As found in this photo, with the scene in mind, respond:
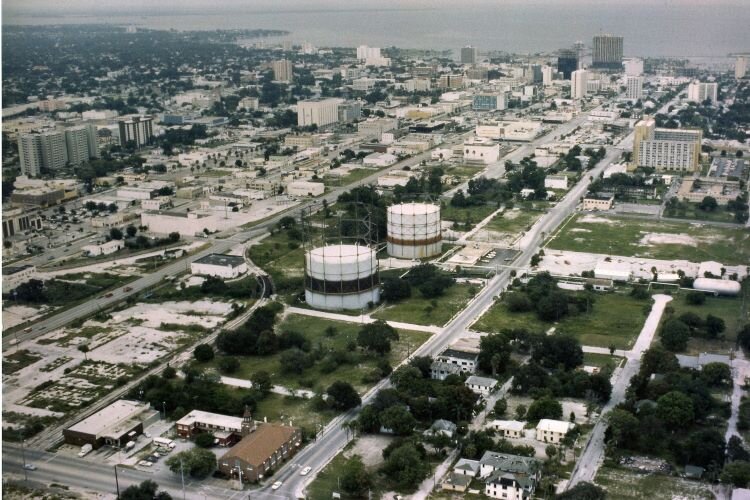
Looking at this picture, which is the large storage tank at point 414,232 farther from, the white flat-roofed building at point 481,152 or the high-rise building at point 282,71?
the high-rise building at point 282,71

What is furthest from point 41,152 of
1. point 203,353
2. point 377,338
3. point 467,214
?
point 377,338

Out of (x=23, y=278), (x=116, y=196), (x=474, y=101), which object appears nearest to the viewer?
(x=23, y=278)

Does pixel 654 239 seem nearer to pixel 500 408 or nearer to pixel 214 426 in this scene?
pixel 500 408

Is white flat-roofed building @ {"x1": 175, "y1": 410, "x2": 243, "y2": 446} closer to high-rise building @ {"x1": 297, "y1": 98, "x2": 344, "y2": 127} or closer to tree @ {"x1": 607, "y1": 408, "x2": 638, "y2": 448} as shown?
tree @ {"x1": 607, "y1": 408, "x2": 638, "y2": 448}

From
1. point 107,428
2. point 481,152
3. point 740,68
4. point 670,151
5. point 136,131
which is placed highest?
point 740,68

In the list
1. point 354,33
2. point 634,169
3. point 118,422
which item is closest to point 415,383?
point 118,422

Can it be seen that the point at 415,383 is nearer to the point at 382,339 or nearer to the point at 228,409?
the point at 382,339

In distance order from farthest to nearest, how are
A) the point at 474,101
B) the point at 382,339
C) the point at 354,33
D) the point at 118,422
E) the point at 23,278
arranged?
the point at 354,33 → the point at 474,101 → the point at 23,278 → the point at 382,339 → the point at 118,422

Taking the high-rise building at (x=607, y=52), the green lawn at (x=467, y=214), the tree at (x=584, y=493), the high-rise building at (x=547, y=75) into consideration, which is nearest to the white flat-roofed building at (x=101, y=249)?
the green lawn at (x=467, y=214)
